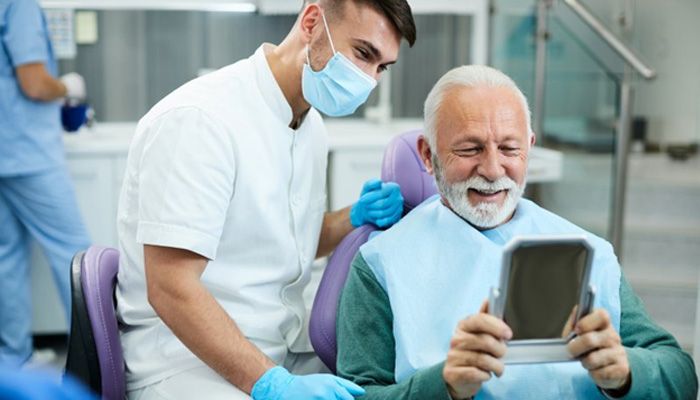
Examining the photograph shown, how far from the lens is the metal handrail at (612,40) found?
3.43 m

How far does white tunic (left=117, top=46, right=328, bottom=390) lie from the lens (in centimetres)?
155

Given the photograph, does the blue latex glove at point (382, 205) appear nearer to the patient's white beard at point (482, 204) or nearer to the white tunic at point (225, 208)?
the white tunic at point (225, 208)

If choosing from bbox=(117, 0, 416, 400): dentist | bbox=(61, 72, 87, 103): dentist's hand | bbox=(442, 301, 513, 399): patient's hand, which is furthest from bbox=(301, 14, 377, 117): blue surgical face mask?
bbox=(61, 72, 87, 103): dentist's hand

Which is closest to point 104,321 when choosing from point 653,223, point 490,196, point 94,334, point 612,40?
point 94,334

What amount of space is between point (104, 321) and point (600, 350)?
0.89 meters

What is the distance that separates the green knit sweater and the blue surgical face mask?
351 mm

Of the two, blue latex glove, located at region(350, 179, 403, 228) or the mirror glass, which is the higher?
the mirror glass

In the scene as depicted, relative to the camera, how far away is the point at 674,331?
3.44 metres

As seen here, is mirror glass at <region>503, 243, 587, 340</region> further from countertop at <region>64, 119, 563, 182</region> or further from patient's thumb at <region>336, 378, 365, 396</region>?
countertop at <region>64, 119, 563, 182</region>

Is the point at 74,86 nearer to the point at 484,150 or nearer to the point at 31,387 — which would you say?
the point at 484,150

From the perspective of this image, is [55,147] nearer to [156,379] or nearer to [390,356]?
[156,379]

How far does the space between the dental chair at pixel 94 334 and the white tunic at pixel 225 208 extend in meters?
0.07

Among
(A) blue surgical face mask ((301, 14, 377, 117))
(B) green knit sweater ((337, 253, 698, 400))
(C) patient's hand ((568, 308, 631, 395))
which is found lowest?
(B) green knit sweater ((337, 253, 698, 400))

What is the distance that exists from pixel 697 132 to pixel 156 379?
402 cm
